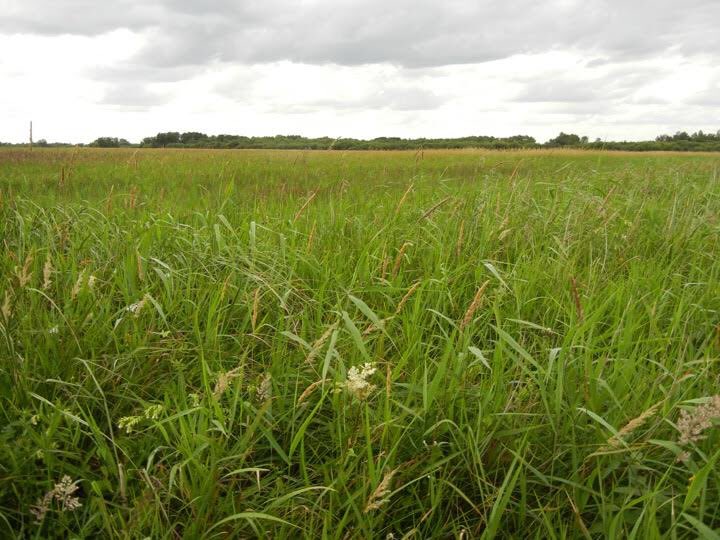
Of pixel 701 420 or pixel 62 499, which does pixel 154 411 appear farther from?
pixel 701 420

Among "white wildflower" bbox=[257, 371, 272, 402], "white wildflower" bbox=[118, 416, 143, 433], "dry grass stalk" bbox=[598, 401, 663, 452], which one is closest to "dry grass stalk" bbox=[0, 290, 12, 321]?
"white wildflower" bbox=[118, 416, 143, 433]

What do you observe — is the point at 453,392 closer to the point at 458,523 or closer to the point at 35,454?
the point at 458,523

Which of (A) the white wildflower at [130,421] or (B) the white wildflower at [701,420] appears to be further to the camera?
(A) the white wildflower at [130,421]

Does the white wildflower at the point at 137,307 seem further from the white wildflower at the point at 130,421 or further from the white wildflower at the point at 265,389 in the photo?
the white wildflower at the point at 265,389

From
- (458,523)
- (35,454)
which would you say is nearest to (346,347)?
(458,523)

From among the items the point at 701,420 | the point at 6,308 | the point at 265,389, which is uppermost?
the point at 6,308

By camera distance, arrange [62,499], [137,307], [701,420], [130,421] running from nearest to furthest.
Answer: [701,420], [62,499], [130,421], [137,307]

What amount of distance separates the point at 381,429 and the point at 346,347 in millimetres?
544

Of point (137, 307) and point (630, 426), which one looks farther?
point (137, 307)

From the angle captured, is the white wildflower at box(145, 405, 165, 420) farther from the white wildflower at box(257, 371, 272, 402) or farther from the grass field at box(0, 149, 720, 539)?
the white wildflower at box(257, 371, 272, 402)

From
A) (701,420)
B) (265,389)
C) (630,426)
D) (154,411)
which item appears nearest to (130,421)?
(154,411)

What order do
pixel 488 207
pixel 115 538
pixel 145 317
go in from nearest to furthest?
pixel 115 538
pixel 145 317
pixel 488 207

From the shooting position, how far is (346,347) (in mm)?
2053

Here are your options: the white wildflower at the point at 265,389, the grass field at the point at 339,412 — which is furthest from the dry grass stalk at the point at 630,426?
the white wildflower at the point at 265,389
